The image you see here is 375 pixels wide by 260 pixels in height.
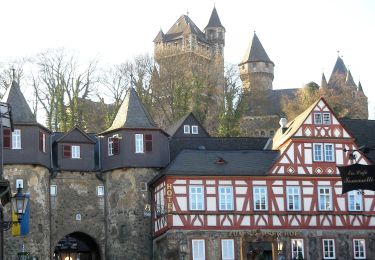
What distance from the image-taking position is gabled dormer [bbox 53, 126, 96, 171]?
59906mm

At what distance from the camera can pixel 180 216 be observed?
5556 centimetres

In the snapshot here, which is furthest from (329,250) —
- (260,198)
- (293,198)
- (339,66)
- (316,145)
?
(339,66)

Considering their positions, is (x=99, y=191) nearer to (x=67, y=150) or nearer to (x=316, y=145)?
(x=67, y=150)

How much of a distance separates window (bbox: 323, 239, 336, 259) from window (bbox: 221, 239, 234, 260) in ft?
18.0

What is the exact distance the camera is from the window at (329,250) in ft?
186

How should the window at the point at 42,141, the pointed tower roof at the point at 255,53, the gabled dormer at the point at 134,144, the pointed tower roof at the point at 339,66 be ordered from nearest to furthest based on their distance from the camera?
the window at the point at 42,141 < the gabled dormer at the point at 134,144 < the pointed tower roof at the point at 255,53 < the pointed tower roof at the point at 339,66

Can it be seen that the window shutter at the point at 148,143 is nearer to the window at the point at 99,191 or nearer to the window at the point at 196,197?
the window at the point at 99,191

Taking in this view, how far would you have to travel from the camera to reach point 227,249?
182 feet

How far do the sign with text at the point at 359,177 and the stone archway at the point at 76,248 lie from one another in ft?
92.5

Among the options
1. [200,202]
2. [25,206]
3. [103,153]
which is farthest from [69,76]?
[25,206]

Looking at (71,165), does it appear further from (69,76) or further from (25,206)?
(25,206)

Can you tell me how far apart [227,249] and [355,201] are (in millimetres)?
8350

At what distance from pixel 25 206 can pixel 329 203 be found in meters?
33.3

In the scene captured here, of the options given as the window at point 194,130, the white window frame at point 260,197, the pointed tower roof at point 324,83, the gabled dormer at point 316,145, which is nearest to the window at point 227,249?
the white window frame at point 260,197
